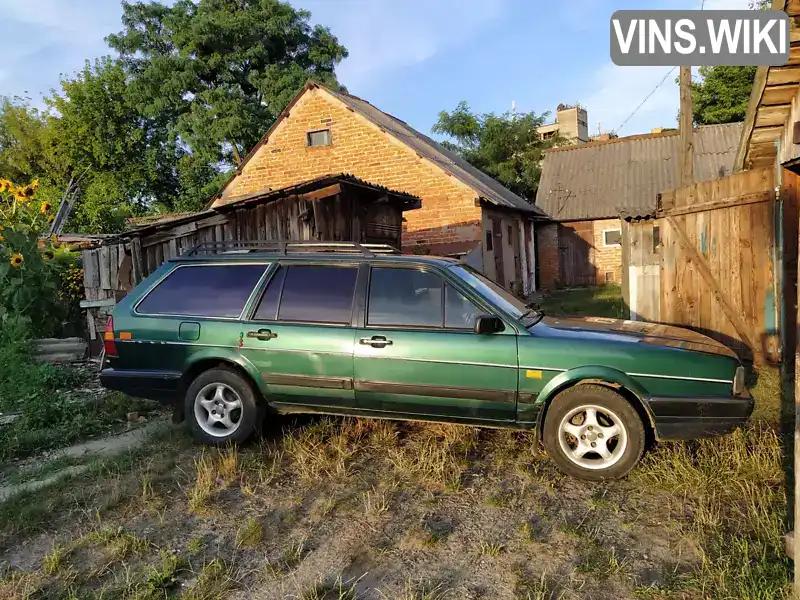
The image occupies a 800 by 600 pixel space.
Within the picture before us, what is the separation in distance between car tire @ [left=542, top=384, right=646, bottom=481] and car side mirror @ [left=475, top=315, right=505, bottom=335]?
2.22ft

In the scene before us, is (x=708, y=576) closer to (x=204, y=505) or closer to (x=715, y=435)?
(x=715, y=435)

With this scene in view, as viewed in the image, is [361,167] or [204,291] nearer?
[204,291]

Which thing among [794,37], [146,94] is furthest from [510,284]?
[146,94]

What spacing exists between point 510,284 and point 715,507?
1491 cm

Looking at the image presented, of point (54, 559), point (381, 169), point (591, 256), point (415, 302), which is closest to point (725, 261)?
point (415, 302)

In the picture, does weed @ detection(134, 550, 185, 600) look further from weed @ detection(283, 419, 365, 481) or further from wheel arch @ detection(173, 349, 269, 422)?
wheel arch @ detection(173, 349, 269, 422)

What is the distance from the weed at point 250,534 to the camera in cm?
339

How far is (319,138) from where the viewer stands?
15703 millimetres

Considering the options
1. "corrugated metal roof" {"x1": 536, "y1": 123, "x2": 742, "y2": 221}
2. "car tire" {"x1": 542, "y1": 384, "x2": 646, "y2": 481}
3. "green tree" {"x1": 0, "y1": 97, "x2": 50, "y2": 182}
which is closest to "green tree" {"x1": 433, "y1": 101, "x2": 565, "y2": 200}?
"corrugated metal roof" {"x1": 536, "y1": 123, "x2": 742, "y2": 221}

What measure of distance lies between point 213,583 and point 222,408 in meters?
2.19

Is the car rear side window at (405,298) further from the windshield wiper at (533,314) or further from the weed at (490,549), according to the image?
the weed at (490,549)

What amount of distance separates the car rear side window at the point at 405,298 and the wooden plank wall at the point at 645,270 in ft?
17.7

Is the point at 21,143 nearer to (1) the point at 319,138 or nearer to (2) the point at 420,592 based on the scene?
(1) the point at 319,138

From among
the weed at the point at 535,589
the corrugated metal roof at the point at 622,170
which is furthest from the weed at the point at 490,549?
the corrugated metal roof at the point at 622,170
